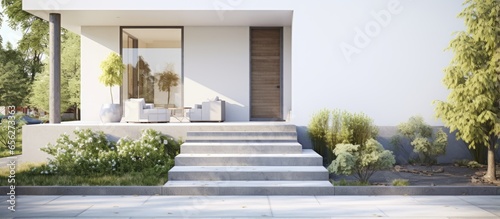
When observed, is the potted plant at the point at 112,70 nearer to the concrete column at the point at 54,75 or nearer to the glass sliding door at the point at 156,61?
the glass sliding door at the point at 156,61

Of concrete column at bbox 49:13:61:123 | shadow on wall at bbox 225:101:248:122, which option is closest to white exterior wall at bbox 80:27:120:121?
concrete column at bbox 49:13:61:123

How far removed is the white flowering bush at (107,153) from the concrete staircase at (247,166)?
0.45m

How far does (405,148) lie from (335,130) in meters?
1.60

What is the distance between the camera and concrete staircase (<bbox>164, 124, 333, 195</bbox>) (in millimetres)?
6887

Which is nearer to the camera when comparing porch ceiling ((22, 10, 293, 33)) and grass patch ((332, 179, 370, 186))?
grass patch ((332, 179, 370, 186))

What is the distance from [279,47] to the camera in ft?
41.4

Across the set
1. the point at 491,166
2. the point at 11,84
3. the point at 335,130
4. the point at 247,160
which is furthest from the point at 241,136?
the point at 11,84

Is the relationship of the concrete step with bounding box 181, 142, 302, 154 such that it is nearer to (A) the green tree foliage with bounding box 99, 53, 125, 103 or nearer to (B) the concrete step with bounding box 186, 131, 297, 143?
(B) the concrete step with bounding box 186, 131, 297, 143

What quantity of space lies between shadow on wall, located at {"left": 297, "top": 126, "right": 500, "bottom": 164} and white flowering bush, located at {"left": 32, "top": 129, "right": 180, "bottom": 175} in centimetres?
253

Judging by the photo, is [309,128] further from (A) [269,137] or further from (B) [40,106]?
(B) [40,106]

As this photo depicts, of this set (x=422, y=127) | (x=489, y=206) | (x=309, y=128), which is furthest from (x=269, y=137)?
(x=489, y=206)

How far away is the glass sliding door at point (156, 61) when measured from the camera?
12625 mm

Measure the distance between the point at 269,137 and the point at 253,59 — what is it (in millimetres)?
3824

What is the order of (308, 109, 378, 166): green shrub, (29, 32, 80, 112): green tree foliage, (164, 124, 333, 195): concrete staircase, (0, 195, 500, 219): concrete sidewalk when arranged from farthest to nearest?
1. (29, 32, 80, 112): green tree foliage
2. (308, 109, 378, 166): green shrub
3. (164, 124, 333, 195): concrete staircase
4. (0, 195, 500, 219): concrete sidewalk
